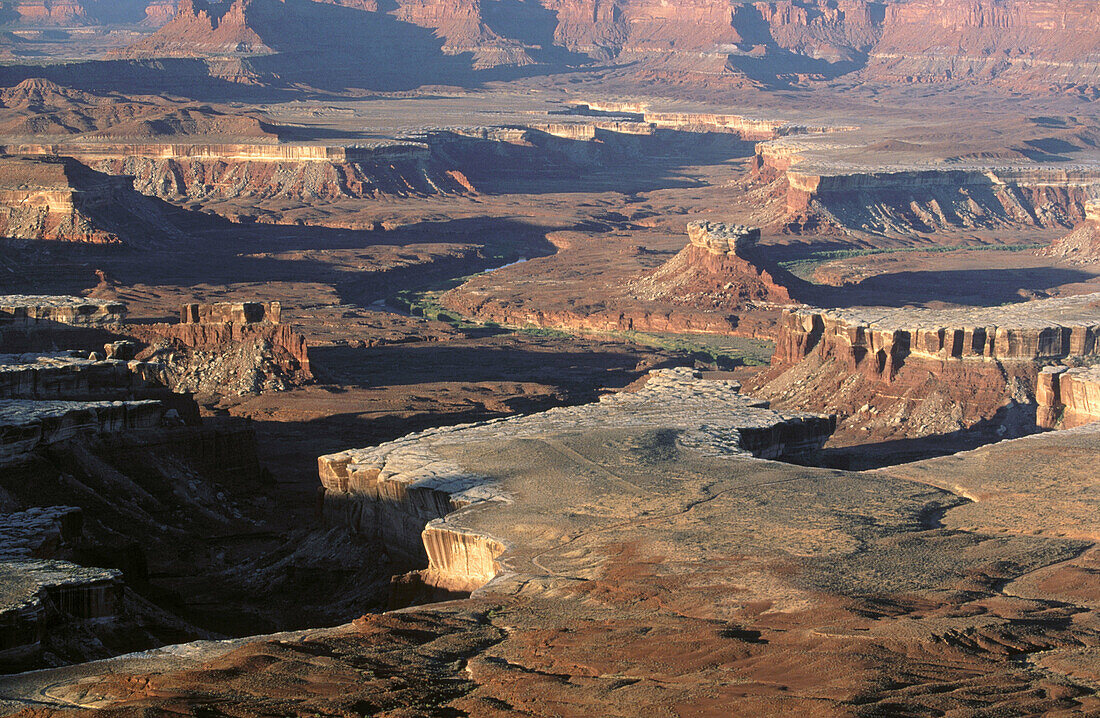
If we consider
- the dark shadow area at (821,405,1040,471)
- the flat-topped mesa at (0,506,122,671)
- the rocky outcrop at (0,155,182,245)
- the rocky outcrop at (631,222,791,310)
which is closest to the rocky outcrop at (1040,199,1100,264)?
the rocky outcrop at (631,222,791,310)

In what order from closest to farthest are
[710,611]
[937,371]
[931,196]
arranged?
[710,611]
[937,371]
[931,196]

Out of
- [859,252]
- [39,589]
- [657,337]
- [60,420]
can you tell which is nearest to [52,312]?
[60,420]

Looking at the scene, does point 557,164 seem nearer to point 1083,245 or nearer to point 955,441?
point 1083,245

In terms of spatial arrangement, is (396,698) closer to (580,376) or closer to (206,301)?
(580,376)

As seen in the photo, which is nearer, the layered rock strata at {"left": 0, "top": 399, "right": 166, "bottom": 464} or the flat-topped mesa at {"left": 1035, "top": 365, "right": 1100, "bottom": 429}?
the layered rock strata at {"left": 0, "top": 399, "right": 166, "bottom": 464}

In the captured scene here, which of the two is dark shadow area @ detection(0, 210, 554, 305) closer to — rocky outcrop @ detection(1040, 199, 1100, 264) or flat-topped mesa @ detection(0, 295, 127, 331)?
flat-topped mesa @ detection(0, 295, 127, 331)

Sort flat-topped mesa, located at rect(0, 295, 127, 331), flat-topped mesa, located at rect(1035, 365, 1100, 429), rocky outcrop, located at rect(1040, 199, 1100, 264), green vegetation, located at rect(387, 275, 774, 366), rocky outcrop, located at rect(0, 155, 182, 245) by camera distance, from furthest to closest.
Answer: rocky outcrop, located at rect(1040, 199, 1100, 264) < rocky outcrop, located at rect(0, 155, 182, 245) < green vegetation, located at rect(387, 275, 774, 366) < flat-topped mesa, located at rect(0, 295, 127, 331) < flat-topped mesa, located at rect(1035, 365, 1100, 429)
